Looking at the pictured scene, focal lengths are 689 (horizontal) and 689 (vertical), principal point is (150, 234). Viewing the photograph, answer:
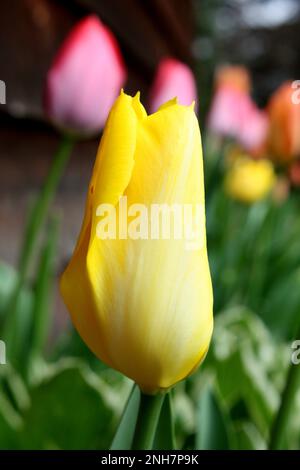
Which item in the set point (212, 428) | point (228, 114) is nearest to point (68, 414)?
point (212, 428)

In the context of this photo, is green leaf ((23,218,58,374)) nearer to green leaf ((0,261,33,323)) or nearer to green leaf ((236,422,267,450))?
green leaf ((0,261,33,323))

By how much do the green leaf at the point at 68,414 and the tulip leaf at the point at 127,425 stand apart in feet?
0.64

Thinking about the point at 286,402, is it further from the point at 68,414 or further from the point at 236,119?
the point at 236,119

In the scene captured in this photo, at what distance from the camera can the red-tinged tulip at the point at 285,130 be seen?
1.13m

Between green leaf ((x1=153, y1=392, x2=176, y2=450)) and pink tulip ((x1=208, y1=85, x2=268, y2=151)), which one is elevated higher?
pink tulip ((x1=208, y1=85, x2=268, y2=151))

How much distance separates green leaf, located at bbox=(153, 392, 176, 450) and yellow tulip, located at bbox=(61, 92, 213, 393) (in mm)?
94

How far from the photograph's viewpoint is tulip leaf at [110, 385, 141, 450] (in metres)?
0.34

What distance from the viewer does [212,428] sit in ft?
1.62

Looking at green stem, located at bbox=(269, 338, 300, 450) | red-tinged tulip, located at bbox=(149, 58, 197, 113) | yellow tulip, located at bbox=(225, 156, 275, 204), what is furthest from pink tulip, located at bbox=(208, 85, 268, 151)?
green stem, located at bbox=(269, 338, 300, 450)

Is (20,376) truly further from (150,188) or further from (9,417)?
(150,188)

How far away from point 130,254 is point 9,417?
36cm

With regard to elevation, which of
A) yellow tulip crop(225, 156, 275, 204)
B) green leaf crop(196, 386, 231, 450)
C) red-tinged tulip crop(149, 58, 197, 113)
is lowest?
green leaf crop(196, 386, 231, 450)

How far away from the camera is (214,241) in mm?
1400
